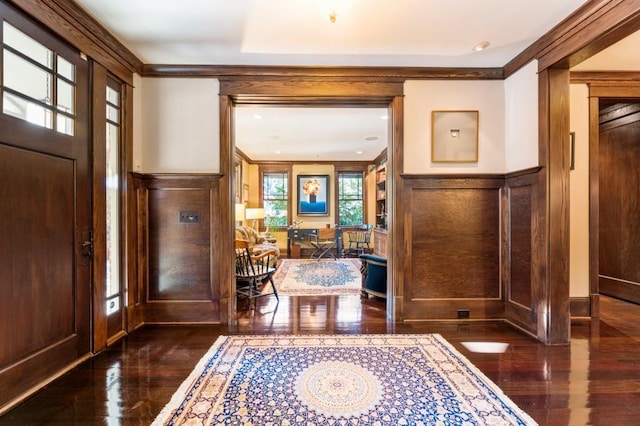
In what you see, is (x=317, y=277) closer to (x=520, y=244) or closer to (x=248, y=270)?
(x=248, y=270)

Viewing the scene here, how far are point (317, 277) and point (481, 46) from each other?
4.04 metres

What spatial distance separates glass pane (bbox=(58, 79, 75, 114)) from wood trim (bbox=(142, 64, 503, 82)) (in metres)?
0.95

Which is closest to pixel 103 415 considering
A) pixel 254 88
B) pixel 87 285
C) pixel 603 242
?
pixel 87 285

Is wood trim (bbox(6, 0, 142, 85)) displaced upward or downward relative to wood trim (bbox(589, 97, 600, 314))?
upward

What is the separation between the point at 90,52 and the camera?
2.44 meters

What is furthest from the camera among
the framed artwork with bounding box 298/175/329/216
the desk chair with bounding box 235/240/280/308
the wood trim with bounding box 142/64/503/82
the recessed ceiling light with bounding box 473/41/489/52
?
the framed artwork with bounding box 298/175/329/216

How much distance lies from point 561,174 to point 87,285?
4.22 m

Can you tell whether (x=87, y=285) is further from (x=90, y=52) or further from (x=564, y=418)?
(x=564, y=418)

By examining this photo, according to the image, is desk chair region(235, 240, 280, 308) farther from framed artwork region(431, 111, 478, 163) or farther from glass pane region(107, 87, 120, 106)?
framed artwork region(431, 111, 478, 163)

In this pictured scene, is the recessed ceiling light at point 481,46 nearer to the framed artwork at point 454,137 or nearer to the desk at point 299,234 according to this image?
the framed artwork at point 454,137

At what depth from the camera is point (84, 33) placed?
2.37 metres

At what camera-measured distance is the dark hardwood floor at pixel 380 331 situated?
177cm

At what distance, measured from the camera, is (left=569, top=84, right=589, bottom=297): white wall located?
10.8 ft

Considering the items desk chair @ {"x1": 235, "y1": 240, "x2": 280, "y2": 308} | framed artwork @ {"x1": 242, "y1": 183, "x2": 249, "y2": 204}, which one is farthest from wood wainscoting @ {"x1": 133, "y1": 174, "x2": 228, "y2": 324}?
framed artwork @ {"x1": 242, "y1": 183, "x2": 249, "y2": 204}
